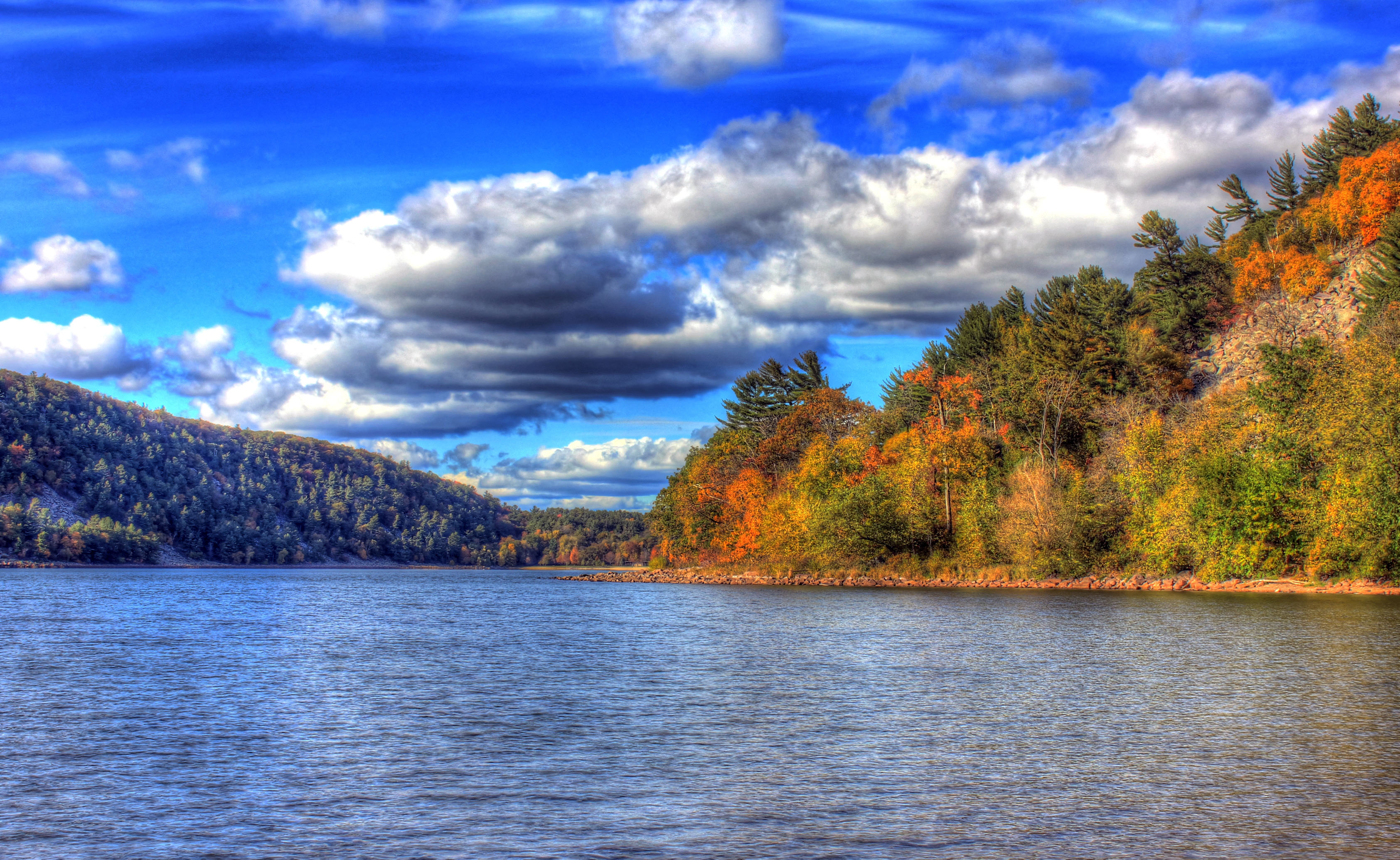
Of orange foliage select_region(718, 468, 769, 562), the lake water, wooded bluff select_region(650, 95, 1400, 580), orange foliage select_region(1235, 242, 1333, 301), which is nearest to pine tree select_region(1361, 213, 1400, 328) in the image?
wooded bluff select_region(650, 95, 1400, 580)

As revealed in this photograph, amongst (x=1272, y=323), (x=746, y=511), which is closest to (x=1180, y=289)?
(x=1272, y=323)

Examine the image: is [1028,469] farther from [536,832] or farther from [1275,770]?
[536,832]

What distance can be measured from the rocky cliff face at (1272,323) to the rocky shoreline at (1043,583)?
80.9 feet

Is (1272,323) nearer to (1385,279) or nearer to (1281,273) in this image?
(1385,279)

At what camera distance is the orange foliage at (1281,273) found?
91125 mm

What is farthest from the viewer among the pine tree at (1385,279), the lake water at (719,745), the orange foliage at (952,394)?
the orange foliage at (952,394)

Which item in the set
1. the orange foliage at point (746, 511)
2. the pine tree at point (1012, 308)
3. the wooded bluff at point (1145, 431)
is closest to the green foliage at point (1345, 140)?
the wooded bluff at point (1145, 431)

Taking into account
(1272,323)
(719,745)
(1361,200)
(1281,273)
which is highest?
(1361,200)

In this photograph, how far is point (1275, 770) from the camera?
1444 cm

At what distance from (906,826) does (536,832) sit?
4616 millimetres

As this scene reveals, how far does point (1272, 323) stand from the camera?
82000 millimetres

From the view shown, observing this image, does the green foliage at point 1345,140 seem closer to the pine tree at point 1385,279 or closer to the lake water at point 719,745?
the pine tree at point 1385,279

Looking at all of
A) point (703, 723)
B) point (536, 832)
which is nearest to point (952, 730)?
point (703, 723)

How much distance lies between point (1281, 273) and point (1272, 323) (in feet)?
60.5
